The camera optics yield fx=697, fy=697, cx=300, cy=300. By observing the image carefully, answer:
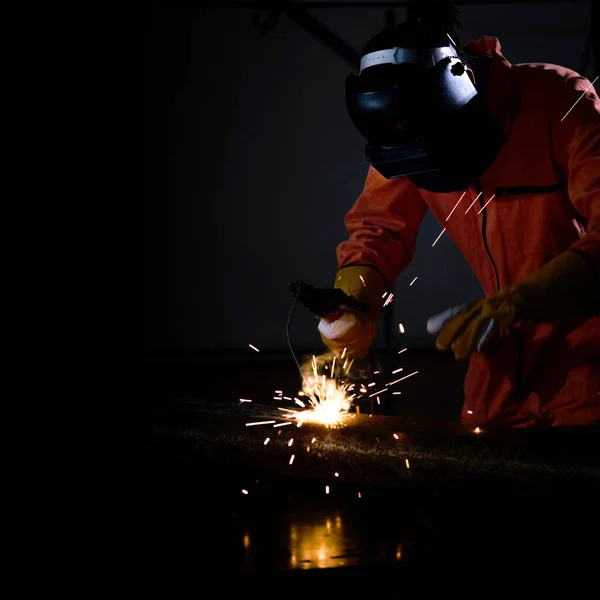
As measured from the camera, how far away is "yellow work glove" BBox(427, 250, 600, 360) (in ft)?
4.08

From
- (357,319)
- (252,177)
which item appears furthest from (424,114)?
(252,177)

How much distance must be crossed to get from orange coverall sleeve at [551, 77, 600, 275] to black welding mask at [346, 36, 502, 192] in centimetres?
13

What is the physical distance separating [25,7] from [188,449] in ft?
5.61

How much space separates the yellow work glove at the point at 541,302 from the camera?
1242 millimetres

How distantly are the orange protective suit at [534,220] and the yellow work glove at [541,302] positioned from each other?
12 cm

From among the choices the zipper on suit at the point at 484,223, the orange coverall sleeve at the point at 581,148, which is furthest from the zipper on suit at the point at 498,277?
the orange coverall sleeve at the point at 581,148

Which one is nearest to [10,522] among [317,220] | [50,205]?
[50,205]

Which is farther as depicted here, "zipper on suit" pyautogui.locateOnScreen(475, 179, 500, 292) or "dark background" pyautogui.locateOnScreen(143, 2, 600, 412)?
Answer: "dark background" pyautogui.locateOnScreen(143, 2, 600, 412)

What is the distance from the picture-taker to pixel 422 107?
4.55 feet

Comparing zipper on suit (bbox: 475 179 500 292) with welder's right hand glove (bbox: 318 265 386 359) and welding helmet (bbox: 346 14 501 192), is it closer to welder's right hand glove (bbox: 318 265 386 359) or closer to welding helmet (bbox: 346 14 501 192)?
welding helmet (bbox: 346 14 501 192)

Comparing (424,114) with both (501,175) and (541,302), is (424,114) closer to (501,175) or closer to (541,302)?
(501,175)

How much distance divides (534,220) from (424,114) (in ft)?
1.06

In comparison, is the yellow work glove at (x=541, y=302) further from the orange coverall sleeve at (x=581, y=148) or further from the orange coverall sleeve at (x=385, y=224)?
the orange coverall sleeve at (x=385, y=224)

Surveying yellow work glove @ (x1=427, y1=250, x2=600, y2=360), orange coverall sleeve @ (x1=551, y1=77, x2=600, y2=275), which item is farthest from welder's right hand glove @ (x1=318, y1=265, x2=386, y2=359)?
orange coverall sleeve @ (x1=551, y1=77, x2=600, y2=275)
